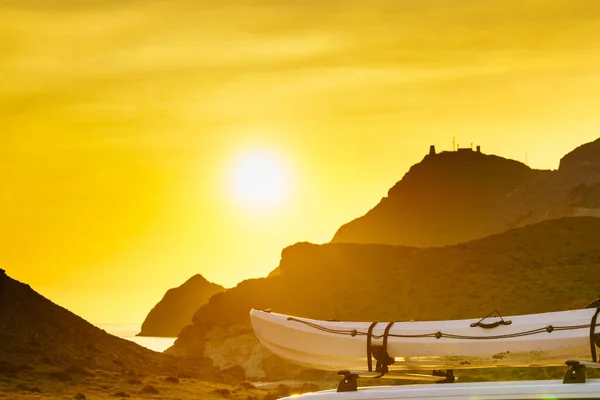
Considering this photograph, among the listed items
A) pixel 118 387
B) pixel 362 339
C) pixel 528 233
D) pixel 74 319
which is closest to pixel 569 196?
pixel 528 233

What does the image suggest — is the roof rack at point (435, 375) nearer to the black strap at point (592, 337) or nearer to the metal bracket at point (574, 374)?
the metal bracket at point (574, 374)

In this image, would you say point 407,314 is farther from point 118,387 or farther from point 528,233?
point 118,387

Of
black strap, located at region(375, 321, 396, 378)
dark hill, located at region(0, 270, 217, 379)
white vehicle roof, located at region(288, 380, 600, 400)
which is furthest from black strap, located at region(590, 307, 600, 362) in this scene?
dark hill, located at region(0, 270, 217, 379)

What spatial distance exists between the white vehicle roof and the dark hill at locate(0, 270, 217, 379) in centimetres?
5067

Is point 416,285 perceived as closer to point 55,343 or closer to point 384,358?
point 55,343

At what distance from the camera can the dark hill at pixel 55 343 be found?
58031mm

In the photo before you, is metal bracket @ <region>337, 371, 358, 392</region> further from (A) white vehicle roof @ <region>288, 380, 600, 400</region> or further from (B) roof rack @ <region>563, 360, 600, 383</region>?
(B) roof rack @ <region>563, 360, 600, 383</region>

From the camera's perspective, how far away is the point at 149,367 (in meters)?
63.5

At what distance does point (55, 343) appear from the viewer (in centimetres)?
6134

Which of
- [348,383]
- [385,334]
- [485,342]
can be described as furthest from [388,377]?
[485,342]

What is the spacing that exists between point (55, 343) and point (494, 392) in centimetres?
5726

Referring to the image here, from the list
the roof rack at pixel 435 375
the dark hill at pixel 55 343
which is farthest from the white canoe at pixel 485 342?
the dark hill at pixel 55 343

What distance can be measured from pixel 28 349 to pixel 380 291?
137 feet

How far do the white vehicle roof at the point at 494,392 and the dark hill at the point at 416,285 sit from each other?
72.7 metres
